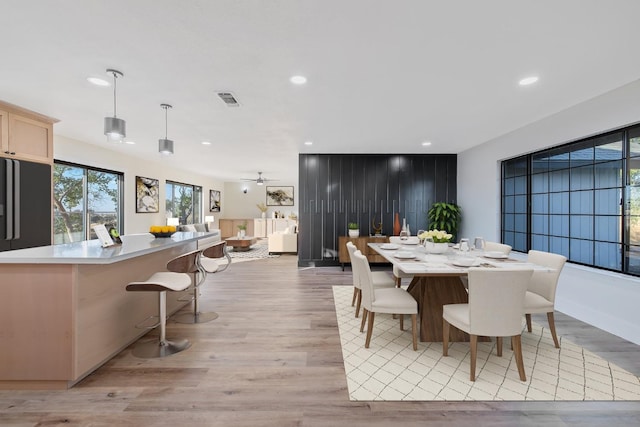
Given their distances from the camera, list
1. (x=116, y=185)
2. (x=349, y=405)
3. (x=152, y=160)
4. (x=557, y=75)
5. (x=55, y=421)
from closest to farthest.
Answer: (x=55, y=421) < (x=349, y=405) < (x=557, y=75) < (x=116, y=185) < (x=152, y=160)

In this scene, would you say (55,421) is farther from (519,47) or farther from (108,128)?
(519,47)

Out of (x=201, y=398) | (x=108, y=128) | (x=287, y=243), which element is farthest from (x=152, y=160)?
(x=201, y=398)

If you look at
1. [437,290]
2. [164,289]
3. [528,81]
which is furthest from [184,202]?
[528,81]

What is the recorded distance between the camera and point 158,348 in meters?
2.58

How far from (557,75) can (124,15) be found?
359 cm

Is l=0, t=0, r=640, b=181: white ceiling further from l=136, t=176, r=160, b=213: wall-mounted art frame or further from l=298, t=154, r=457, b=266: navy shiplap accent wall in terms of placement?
l=136, t=176, r=160, b=213: wall-mounted art frame

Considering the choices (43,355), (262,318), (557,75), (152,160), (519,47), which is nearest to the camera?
(43,355)

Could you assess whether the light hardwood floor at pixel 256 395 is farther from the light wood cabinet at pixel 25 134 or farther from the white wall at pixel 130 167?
the white wall at pixel 130 167

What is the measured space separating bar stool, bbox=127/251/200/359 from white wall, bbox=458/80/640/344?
14.1 feet

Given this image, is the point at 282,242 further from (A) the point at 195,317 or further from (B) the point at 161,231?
(B) the point at 161,231

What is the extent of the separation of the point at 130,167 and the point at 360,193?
207 inches

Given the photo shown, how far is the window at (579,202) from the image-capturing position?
10.2 ft

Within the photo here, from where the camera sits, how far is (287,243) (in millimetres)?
8141

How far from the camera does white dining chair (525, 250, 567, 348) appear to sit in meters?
2.51
